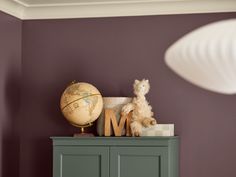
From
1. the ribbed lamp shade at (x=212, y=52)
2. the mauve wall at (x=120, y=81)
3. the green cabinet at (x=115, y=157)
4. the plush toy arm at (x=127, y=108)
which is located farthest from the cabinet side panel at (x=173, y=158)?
the ribbed lamp shade at (x=212, y=52)

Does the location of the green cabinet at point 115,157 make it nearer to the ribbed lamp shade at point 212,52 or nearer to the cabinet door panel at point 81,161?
the cabinet door panel at point 81,161

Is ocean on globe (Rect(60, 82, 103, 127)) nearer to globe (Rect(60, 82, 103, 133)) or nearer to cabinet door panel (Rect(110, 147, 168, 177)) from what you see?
globe (Rect(60, 82, 103, 133))

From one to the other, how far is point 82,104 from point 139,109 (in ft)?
1.22

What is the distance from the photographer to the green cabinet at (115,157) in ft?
10.3

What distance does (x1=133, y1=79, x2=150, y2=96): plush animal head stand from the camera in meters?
3.34

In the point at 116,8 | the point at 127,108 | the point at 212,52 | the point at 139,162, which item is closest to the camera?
the point at 212,52

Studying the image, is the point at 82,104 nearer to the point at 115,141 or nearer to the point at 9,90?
the point at 115,141

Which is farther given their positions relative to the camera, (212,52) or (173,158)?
(173,158)

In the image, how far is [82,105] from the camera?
3.24 meters

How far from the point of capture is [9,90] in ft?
11.9

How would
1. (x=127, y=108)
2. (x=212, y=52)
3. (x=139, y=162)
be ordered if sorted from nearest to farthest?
1. (x=212, y=52)
2. (x=139, y=162)
3. (x=127, y=108)

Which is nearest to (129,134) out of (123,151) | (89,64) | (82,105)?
(123,151)

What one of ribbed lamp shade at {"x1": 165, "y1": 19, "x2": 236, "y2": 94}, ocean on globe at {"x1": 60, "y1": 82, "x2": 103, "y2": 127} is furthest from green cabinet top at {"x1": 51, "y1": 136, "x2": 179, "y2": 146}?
ribbed lamp shade at {"x1": 165, "y1": 19, "x2": 236, "y2": 94}

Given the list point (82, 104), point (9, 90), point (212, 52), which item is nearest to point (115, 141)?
point (82, 104)
